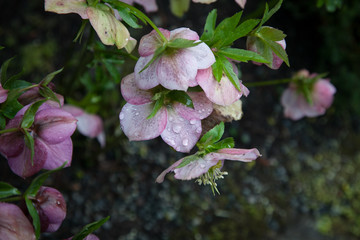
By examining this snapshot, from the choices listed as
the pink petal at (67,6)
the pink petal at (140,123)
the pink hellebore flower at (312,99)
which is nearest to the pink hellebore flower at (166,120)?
the pink petal at (140,123)

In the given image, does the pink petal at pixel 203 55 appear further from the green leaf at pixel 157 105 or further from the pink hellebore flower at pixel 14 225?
the pink hellebore flower at pixel 14 225

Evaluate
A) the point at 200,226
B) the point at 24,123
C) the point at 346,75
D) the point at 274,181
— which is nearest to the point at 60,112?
the point at 24,123

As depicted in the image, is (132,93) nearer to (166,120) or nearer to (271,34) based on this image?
(166,120)

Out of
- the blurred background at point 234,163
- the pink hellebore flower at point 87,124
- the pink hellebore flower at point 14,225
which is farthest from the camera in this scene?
the blurred background at point 234,163

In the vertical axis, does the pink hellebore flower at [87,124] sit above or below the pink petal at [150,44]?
below

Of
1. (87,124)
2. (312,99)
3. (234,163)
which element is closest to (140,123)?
(87,124)

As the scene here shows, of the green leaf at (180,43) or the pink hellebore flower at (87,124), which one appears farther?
the pink hellebore flower at (87,124)

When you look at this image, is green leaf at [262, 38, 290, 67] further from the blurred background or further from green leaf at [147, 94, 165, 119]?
the blurred background

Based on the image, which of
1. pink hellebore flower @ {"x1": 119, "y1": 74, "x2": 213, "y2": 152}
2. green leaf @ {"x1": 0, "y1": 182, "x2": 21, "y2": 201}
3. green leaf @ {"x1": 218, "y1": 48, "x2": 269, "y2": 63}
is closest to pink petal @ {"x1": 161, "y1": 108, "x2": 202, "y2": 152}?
pink hellebore flower @ {"x1": 119, "y1": 74, "x2": 213, "y2": 152}
